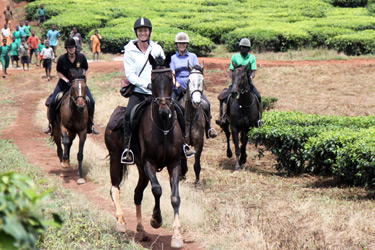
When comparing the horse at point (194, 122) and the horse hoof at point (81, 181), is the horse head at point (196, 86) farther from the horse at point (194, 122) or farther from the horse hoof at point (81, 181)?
the horse hoof at point (81, 181)

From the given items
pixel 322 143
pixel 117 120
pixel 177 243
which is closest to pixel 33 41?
pixel 322 143

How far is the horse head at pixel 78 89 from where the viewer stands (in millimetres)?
11344

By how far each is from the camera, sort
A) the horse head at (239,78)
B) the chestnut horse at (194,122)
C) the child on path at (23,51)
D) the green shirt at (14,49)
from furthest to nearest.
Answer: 1. the green shirt at (14,49)
2. the child on path at (23,51)
3. the horse head at (239,78)
4. the chestnut horse at (194,122)

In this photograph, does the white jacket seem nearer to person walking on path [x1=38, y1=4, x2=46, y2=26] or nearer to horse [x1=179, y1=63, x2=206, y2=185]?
horse [x1=179, y1=63, x2=206, y2=185]

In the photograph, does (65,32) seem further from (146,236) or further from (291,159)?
(146,236)

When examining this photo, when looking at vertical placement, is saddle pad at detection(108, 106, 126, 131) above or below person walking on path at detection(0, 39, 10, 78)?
above

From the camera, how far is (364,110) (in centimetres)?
1731

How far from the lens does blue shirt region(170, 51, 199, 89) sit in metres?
11.4

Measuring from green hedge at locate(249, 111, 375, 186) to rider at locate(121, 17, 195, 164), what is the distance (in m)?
3.45

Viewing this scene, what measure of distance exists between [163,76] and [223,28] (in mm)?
27551

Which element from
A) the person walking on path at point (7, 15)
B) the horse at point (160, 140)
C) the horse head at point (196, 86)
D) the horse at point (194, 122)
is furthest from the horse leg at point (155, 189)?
the person walking on path at point (7, 15)

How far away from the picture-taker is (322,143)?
34.4 ft

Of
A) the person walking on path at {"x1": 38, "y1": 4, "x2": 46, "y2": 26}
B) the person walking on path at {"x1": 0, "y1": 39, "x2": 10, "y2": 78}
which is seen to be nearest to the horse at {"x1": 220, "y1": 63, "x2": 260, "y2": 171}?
the person walking on path at {"x1": 0, "y1": 39, "x2": 10, "y2": 78}

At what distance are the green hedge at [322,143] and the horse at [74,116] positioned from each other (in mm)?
3957
